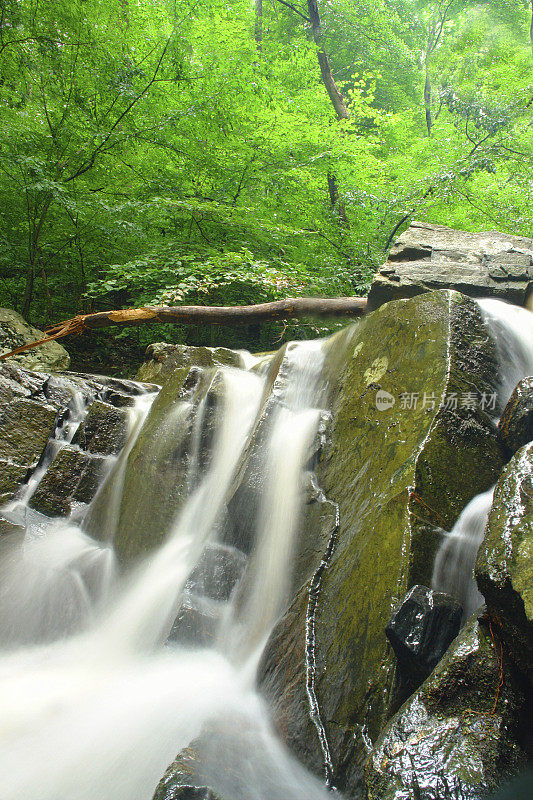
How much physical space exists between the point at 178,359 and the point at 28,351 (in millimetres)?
2505

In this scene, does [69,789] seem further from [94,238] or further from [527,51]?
[527,51]

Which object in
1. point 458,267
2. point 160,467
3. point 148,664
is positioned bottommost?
point 148,664

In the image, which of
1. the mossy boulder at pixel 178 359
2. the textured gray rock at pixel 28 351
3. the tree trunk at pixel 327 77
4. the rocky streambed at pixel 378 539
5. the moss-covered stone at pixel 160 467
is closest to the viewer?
the rocky streambed at pixel 378 539

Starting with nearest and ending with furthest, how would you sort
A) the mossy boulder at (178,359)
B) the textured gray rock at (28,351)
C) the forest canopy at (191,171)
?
the mossy boulder at (178,359) → the textured gray rock at (28,351) → the forest canopy at (191,171)

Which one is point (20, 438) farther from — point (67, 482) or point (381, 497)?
point (381, 497)

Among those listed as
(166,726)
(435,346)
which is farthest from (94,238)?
(166,726)

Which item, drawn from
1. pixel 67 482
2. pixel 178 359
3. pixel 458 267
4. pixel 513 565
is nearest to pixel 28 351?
pixel 178 359

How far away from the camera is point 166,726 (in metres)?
2.29

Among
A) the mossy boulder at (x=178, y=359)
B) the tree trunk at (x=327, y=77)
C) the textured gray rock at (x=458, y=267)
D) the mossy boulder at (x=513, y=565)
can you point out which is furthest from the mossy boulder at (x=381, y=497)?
the tree trunk at (x=327, y=77)

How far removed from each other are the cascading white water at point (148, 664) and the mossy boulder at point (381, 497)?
214 mm

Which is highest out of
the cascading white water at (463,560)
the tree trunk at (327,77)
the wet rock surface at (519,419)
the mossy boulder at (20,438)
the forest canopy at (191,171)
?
the tree trunk at (327,77)

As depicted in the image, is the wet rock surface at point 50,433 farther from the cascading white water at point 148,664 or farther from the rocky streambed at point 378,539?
the cascading white water at point 148,664

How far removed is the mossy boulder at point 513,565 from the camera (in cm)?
151

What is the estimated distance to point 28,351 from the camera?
6.92m
